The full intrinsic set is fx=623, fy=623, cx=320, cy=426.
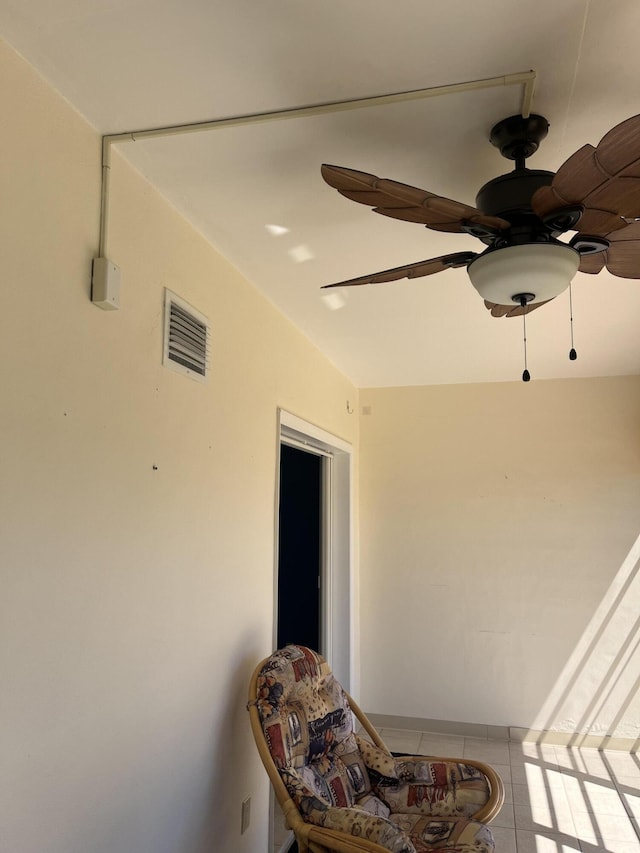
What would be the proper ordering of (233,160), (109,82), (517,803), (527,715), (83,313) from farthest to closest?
(527,715) < (517,803) < (233,160) < (83,313) < (109,82)

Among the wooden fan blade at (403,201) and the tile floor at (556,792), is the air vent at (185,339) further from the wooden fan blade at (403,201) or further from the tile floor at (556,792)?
the tile floor at (556,792)

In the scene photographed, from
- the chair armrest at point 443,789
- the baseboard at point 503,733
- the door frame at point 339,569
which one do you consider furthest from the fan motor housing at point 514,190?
the baseboard at point 503,733

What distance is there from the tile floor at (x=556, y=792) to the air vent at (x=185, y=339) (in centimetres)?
263

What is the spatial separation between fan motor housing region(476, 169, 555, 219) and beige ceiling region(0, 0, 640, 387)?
154mm

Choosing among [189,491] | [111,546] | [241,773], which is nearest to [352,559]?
[241,773]

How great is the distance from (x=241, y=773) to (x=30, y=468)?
1.65 meters

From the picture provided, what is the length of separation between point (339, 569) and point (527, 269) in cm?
333

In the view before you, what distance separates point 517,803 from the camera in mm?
3352

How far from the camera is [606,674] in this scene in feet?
13.9

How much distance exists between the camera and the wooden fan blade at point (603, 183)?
110 cm

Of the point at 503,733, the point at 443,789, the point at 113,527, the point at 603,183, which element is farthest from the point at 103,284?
the point at 503,733

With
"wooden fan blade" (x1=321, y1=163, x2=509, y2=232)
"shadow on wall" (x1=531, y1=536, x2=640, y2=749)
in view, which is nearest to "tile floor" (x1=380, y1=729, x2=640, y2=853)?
"shadow on wall" (x1=531, y1=536, x2=640, y2=749)

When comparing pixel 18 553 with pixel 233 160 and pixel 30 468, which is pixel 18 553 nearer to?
pixel 30 468

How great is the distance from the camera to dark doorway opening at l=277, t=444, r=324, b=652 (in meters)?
4.59
